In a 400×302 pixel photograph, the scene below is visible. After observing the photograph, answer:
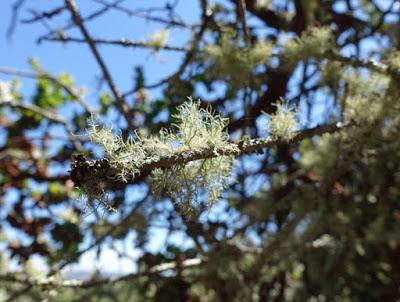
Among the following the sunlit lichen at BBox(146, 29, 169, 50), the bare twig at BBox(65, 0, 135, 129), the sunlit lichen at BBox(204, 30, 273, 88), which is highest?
the sunlit lichen at BBox(146, 29, 169, 50)

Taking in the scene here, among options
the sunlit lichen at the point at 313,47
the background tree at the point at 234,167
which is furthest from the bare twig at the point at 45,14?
the sunlit lichen at the point at 313,47

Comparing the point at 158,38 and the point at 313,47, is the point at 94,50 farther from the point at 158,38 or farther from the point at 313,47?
the point at 313,47

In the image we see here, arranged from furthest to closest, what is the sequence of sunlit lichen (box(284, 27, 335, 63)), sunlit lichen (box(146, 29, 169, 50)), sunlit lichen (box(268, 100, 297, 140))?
sunlit lichen (box(146, 29, 169, 50))
sunlit lichen (box(284, 27, 335, 63))
sunlit lichen (box(268, 100, 297, 140))

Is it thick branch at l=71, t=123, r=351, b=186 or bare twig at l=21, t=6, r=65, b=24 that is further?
bare twig at l=21, t=6, r=65, b=24

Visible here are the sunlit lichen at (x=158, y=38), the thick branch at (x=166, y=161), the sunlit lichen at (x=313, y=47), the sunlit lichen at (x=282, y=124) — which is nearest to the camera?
the thick branch at (x=166, y=161)

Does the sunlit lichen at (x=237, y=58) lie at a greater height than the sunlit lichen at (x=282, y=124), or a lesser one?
greater

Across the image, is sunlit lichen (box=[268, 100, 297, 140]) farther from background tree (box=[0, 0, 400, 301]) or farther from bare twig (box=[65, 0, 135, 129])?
Result: bare twig (box=[65, 0, 135, 129])

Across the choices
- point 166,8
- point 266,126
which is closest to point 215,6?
point 166,8

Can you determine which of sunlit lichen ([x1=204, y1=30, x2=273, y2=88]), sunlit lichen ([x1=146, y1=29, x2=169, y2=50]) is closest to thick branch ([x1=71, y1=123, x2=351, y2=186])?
sunlit lichen ([x1=204, y1=30, x2=273, y2=88])

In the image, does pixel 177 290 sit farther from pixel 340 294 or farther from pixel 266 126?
pixel 266 126

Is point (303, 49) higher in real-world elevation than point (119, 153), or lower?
higher

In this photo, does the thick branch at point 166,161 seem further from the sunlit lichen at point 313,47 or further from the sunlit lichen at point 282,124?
the sunlit lichen at point 313,47
